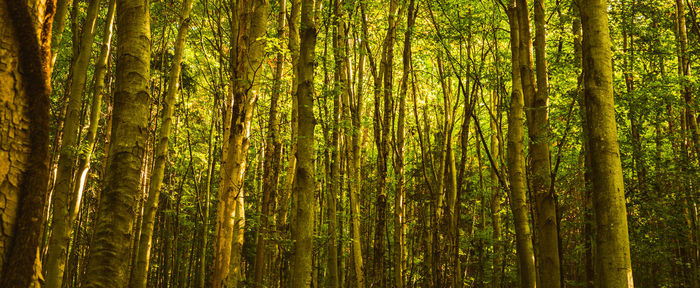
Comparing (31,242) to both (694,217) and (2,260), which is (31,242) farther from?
(694,217)

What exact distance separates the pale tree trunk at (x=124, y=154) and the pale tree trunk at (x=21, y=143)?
0.94 m

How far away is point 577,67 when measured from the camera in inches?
316

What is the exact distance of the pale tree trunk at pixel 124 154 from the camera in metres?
2.22

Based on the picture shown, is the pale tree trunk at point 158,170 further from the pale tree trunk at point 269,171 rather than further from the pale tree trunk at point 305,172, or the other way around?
the pale tree trunk at point 305,172

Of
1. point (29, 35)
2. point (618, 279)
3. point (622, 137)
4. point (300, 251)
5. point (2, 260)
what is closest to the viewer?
point (2, 260)

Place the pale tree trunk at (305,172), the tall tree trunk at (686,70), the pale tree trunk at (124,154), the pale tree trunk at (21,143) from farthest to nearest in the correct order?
the tall tree trunk at (686,70), the pale tree trunk at (305,172), the pale tree trunk at (124,154), the pale tree trunk at (21,143)

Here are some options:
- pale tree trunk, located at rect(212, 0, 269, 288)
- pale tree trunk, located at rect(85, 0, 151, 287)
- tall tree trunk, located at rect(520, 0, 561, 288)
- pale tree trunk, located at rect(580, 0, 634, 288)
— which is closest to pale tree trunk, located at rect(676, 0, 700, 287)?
tall tree trunk, located at rect(520, 0, 561, 288)

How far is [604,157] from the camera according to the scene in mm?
2975

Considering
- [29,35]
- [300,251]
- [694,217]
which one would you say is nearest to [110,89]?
[300,251]

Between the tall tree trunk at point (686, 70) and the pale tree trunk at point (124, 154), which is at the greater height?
the tall tree trunk at point (686, 70)

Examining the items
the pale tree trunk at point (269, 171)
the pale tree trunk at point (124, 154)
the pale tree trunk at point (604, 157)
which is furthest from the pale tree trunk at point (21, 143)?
the pale tree trunk at point (269, 171)

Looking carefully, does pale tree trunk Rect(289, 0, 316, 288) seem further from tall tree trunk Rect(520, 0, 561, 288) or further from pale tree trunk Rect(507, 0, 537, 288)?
pale tree trunk Rect(507, 0, 537, 288)

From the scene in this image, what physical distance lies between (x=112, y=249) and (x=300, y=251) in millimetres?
2720

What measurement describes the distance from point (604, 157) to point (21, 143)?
321 centimetres
